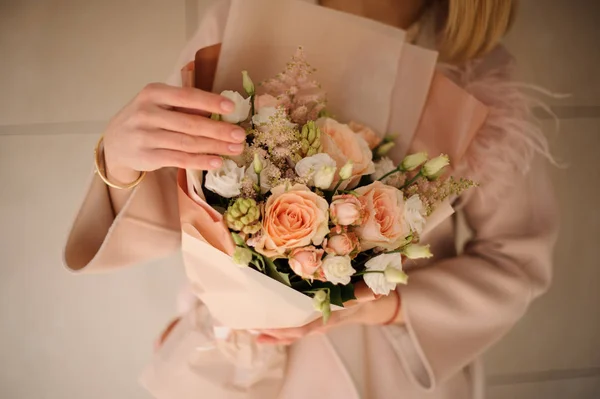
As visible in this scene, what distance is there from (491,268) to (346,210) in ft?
1.39

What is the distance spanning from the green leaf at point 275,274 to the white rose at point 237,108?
157 mm

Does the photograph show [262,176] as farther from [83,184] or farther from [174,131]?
[83,184]

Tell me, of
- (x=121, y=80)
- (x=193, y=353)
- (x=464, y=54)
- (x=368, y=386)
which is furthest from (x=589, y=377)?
(x=121, y=80)

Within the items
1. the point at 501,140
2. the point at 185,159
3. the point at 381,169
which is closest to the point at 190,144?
the point at 185,159

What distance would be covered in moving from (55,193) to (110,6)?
1.36 ft

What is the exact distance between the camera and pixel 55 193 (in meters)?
0.94

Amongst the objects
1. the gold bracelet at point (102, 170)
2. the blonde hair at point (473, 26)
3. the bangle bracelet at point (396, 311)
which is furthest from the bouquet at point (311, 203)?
the blonde hair at point (473, 26)

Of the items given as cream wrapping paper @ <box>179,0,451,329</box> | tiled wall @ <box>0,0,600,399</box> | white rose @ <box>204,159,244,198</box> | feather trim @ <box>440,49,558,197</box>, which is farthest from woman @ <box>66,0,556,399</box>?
tiled wall @ <box>0,0,600,399</box>

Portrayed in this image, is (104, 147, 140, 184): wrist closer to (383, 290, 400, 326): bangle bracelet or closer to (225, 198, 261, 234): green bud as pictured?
(225, 198, 261, 234): green bud

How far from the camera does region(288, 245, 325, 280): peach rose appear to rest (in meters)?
0.42

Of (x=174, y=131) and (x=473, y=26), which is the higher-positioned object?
(x=473, y=26)

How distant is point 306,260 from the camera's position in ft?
1.37

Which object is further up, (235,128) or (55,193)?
(235,128)

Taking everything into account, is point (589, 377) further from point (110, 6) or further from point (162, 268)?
point (110, 6)
